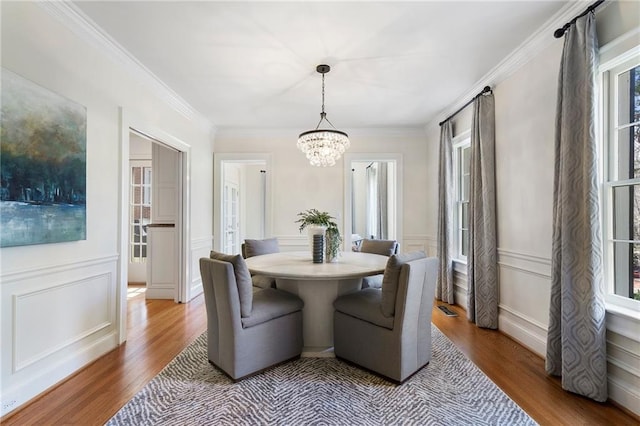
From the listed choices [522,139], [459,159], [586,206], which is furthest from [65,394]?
[459,159]

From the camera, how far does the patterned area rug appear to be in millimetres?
1754

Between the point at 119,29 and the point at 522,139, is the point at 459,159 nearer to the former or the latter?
the point at 522,139

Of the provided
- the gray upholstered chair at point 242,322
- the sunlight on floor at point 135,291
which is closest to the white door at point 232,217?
the sunlight on floor at point 135,291

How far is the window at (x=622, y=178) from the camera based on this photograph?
74.4 inches

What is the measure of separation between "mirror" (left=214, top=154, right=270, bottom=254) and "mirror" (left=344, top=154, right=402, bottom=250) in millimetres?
1370

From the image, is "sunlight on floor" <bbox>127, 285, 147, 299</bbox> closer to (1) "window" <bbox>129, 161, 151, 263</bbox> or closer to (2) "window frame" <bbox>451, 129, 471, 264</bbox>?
(1) "window" <bbox>129, 161, 151, 263</bbox>

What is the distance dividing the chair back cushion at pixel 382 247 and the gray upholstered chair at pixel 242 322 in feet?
4.92

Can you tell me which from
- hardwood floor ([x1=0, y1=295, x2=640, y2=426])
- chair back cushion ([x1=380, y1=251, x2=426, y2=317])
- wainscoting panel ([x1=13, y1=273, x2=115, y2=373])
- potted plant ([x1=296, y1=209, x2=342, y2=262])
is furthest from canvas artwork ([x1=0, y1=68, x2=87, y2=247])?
chair back cushion ([x1=380, y1=251, x2=426, y2=317])

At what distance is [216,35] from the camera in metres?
2.39

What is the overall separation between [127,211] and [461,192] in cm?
389

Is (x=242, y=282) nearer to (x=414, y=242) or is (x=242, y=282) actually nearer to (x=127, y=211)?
(x=127, y=211)

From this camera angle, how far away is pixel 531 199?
2.62 meters

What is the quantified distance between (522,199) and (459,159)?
1530 millimetres

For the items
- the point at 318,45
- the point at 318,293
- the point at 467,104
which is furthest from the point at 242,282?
the point at 467,104
